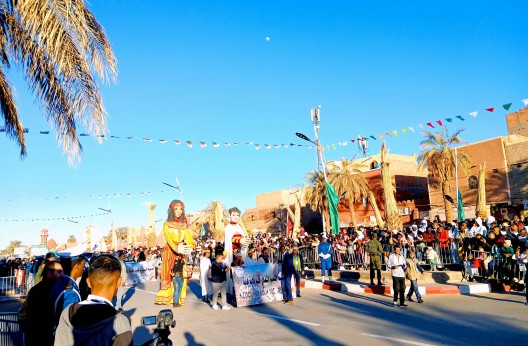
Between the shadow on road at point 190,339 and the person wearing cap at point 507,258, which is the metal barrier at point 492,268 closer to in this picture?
the person wearing cap at point 507,258

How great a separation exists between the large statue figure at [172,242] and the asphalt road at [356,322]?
0.45 m

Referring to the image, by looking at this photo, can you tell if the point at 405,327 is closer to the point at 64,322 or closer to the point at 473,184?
the point at 64,322

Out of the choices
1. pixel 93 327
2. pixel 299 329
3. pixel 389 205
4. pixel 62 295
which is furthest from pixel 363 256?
pixel 93 327

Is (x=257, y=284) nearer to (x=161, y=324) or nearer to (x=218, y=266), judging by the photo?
(x=218, y=266)

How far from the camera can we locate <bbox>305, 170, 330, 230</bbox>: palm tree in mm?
40969

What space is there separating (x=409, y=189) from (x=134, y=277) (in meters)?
30.0

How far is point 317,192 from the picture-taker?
135 ft

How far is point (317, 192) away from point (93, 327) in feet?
128

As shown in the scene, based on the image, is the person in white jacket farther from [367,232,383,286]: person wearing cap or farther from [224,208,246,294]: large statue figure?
[367,232,383,286]: person wearing cap

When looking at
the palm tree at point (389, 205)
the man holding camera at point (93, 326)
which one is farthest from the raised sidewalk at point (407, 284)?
the man holding camera at point (93, 326)

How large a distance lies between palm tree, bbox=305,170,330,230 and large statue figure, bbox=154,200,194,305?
28737mm

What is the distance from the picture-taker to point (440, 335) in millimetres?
7617

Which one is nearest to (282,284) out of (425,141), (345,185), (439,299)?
(439,299)

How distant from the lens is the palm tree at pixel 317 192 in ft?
134
